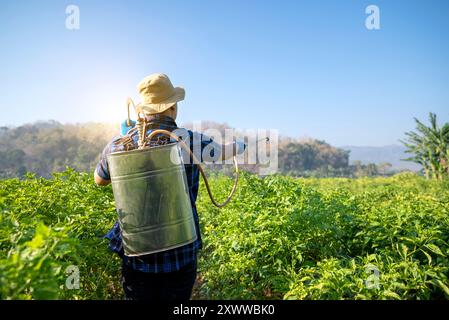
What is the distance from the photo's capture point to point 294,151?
20.5 m

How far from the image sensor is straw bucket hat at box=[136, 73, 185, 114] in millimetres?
2217

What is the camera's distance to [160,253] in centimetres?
213

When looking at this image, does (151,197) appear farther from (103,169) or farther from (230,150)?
(230,150)

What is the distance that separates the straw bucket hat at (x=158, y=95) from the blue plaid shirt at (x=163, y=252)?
6 cm

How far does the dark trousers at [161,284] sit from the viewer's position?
218 centimetres

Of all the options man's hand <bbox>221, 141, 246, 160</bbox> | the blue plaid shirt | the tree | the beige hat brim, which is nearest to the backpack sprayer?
the blue plaid shirt

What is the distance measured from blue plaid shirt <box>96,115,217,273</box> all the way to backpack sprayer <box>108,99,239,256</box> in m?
0.18

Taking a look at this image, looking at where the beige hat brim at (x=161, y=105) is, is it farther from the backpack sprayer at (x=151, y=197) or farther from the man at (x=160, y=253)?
the backpack sprayer at (x=151, y=197)

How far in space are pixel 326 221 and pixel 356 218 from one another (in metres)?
0.33

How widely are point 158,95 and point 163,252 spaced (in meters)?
0.87

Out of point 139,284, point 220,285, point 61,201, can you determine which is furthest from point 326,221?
point 61,201

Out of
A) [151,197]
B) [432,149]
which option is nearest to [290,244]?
[151,197]

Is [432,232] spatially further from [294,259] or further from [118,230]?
[118,230]
